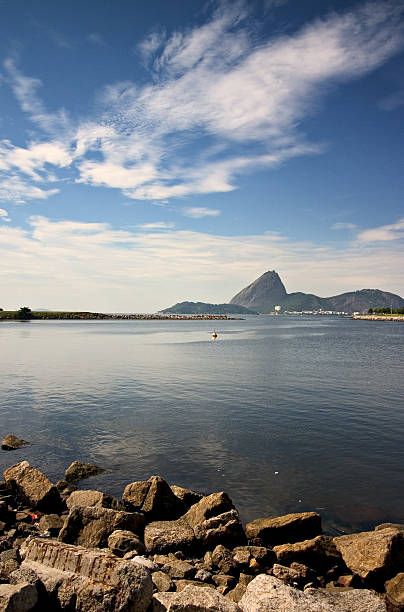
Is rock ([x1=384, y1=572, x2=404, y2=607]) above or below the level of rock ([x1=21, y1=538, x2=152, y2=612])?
below

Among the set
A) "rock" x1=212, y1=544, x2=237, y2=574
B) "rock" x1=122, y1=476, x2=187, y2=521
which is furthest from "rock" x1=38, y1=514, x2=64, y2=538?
"rock" x1=212, y1=544, x2=237, y2=574

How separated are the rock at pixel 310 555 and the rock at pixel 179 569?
250 cm

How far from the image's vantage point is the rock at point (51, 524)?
42.1 feet

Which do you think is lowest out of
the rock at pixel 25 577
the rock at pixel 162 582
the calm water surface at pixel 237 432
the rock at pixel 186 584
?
the calm water surface at pixel 237 432

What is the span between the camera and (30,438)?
23250mm

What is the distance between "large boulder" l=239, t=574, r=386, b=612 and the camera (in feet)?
26.7

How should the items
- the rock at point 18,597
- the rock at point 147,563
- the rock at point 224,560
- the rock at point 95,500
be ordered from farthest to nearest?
1. the rock at point 95,500
2. the rock at point 224,560
3. the rock at point 147,563
4. the rock at point 18,597

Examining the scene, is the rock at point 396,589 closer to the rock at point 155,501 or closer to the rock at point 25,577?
the rock at point 155,501

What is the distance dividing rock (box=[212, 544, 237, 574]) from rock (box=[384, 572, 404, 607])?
367 cm

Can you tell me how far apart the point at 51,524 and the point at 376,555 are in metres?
9.34

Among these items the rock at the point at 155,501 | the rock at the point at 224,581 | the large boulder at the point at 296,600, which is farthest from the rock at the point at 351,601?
the rock at the point at 155,501

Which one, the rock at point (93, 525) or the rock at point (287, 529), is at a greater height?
the rock at point (93, 525)

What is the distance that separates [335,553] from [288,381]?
3013 cm

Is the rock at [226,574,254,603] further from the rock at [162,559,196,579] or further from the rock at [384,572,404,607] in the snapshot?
the rock at [384,572,404,607]
